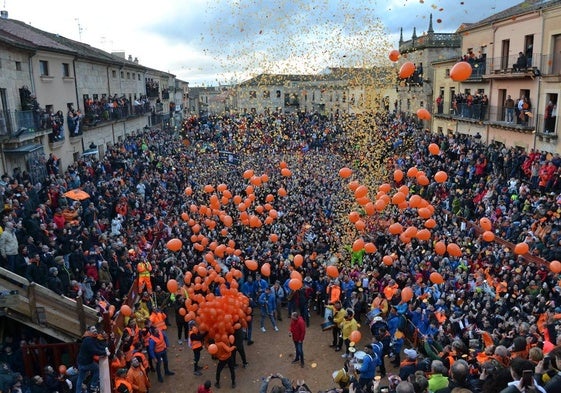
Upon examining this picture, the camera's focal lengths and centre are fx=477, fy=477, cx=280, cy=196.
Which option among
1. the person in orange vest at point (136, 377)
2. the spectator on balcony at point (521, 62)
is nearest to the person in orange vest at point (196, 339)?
the person in orange vest at point (136, 377)

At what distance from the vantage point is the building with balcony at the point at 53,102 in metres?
15.1

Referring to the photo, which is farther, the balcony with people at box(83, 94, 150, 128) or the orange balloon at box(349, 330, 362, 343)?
the balcony with people at box(83, 94, 150, 128)

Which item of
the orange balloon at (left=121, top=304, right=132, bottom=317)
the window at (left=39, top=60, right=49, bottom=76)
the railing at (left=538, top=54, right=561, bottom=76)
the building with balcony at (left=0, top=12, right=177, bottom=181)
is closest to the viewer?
the orange balloon at (left=121, top=304, right=132, bottom=317)

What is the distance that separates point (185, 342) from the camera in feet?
36.5

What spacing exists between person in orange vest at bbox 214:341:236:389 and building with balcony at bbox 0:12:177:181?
31.5 feet

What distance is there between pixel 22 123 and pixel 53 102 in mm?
4296

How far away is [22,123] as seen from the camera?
15477mm

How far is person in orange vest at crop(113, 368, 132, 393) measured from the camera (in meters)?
7.88

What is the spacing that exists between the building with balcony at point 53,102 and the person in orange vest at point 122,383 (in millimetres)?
9190

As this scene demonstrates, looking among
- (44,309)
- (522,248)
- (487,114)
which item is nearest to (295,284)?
(44,309)

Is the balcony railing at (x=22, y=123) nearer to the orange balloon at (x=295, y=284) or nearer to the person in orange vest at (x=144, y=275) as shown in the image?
the person in orange vest at (x=144, y=275)

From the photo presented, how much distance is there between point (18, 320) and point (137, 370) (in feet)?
8.01

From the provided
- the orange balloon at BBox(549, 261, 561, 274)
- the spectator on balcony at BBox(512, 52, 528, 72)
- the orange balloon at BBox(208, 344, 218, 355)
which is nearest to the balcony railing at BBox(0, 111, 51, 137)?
the orange balloon at BBox(208, 344, 218, 355)

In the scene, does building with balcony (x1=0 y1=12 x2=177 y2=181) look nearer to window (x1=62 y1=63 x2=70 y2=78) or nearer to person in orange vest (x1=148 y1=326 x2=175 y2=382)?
window (x1=62 y1=63 x2=70 y2=78)
